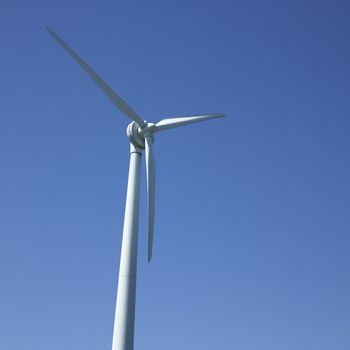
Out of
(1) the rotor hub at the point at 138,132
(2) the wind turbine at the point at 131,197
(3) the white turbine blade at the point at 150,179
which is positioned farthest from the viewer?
(1) the rotor hub at the point at 138,132

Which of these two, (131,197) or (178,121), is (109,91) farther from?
(131,197)

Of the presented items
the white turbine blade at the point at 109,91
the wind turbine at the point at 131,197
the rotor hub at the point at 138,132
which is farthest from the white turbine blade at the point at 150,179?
the white turbine blade at the point at 109,91

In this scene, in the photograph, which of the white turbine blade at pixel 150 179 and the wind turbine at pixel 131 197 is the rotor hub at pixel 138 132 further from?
the white turbine blade at pixel 150 179

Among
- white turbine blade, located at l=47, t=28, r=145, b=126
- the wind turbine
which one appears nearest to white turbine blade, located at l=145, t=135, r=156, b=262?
the wind turbine

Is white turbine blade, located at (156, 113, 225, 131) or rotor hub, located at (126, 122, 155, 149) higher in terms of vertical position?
white turbine blade, located at (156, 113, 225, 131)

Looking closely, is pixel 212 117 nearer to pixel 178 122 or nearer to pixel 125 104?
pixel 178 122

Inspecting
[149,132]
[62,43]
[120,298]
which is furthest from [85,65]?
[120,298]

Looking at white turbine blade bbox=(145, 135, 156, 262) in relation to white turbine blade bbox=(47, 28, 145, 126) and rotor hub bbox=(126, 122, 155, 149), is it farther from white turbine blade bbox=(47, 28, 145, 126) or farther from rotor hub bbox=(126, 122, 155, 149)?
white turbine blade bbox=(47, 28, 145, 126)

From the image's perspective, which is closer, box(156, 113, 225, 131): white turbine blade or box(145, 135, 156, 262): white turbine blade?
box(145, 135, 156, 262): white turbine blade

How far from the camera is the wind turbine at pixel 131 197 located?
18.8 meters

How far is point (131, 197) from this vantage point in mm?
21719

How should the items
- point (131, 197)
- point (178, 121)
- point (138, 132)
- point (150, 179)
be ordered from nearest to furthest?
1. point (131, 197)
2. point (150, 179)
3. point (138, 132)
4. point (178, 121)

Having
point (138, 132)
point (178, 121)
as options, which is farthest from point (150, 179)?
point (178, 121)

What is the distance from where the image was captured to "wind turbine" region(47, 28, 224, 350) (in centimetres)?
1881
